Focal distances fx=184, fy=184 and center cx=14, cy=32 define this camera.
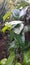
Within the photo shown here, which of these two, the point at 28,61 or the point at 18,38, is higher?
the point at 18,38

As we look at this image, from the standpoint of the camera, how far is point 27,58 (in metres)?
1.16

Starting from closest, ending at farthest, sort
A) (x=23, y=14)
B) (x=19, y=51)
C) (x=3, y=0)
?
(x=23, y=14)
(x=19, y=51)
(x=3, y=0)

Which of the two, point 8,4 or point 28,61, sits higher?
point 8,4

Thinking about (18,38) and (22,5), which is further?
(22,5)

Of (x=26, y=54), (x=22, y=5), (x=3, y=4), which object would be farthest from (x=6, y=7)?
(x=26, y=54)

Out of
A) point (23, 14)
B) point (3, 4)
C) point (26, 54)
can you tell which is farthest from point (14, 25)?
point (3, 4)

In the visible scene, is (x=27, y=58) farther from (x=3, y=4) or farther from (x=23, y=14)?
Result: (x=3, y=4)

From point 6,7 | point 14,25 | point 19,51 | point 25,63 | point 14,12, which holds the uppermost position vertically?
point 6,7

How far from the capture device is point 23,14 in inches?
45.0

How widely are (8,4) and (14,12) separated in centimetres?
290

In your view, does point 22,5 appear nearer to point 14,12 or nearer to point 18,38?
point 14,12

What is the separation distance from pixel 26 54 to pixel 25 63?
0.06 meters

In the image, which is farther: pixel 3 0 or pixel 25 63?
pixel 3 0

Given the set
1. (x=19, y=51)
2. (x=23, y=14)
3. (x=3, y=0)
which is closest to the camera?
(x=23, y=14)
